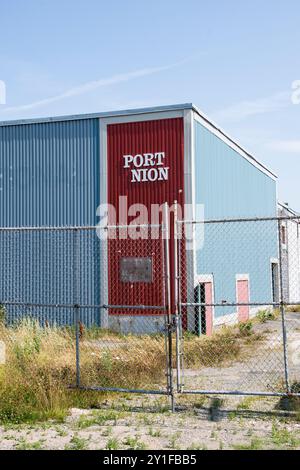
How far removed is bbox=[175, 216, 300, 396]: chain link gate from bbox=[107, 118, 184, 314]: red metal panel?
1.07 m

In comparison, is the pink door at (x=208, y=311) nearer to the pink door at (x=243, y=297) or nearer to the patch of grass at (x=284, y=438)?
the pink door at (x=243, y=297)

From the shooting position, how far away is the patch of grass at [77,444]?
6.74 meters

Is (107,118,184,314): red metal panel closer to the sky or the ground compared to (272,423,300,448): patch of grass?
closer to the sky

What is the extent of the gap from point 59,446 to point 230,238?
1523cm

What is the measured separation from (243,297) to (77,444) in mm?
16941

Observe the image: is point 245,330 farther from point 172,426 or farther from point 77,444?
point 77,444

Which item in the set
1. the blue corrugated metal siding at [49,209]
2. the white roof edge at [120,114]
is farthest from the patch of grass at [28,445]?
the white roof edge at [120,114]

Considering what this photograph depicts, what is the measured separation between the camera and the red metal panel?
18219 millimetres

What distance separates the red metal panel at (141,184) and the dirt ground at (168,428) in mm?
9265

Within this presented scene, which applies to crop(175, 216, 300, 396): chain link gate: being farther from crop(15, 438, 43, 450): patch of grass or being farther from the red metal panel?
crop(15, 438, 43, 450): patch of grass

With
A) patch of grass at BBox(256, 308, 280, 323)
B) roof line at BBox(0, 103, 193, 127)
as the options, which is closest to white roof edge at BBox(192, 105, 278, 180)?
roof line at BBox(0, 103, 193, 127)

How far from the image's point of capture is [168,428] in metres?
7.56

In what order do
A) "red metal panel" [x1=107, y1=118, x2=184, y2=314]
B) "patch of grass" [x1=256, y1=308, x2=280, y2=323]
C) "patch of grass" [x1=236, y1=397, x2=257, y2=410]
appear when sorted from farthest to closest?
"patch of grass" [x1=256, y1=308, x2=280, y2=323], "red metal panel" [x1=107, y1=118, x2=184, y2=314], "patch of grass" [x1=236, y1=397, x2=257, y2=410]
